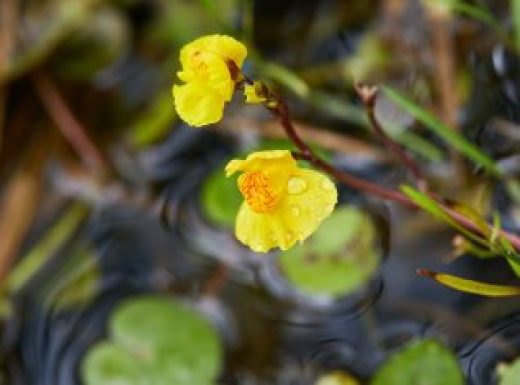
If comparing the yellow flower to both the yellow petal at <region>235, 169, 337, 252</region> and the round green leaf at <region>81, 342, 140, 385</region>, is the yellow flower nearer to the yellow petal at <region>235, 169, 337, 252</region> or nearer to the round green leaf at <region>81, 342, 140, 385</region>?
the yellow petal at <region>235, 169, 337, 252</region>

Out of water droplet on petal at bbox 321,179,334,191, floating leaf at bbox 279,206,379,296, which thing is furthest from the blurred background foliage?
water droplet on petal at bbox 321,179,334,191

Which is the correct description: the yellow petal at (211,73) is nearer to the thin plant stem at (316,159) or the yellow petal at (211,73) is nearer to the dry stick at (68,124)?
the thin plant stem at (316,159)

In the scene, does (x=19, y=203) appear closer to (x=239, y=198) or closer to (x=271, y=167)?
(x=239, y=198)

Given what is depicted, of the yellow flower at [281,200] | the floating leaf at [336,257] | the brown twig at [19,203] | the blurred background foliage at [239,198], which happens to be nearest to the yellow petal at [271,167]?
the yellow flower at [281,200]

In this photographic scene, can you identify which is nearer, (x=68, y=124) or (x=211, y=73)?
(x=211, y=73)

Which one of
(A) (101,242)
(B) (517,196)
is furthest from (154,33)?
(B) (517,196)

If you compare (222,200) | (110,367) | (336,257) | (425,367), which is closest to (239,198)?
(222,200)

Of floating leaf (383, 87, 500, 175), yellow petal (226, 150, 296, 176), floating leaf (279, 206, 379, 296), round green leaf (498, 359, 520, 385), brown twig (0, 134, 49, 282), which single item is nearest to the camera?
yellow petal (226, 150, 296, 176)
